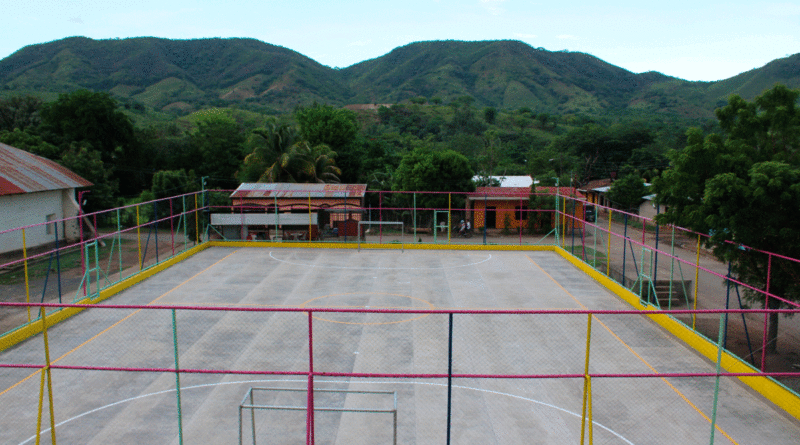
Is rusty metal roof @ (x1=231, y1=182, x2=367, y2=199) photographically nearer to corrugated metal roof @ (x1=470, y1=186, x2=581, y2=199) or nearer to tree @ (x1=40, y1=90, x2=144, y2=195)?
corrugated metal roof @ (x1=470, y1=186, x2=581, y2=199)

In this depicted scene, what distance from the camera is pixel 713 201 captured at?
1216 centimetres

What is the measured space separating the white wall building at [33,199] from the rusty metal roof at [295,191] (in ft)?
27.9

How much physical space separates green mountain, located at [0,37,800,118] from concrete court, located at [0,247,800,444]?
4543 inches

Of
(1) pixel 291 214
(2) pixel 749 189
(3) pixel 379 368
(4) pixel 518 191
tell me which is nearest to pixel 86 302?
(3) pixel 379 368

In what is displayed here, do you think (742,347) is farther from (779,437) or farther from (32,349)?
(32,349)

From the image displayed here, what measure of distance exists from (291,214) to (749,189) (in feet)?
63.9

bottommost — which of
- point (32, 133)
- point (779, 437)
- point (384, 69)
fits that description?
point (779, 437)

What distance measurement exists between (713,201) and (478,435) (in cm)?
743

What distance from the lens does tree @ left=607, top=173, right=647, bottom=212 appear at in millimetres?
45281

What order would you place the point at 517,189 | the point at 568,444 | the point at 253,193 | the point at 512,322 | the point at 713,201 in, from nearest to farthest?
the point at 568,444 < the point at 713,201 < the point at 512,322 < the point at 253,193 < the point at 517,189

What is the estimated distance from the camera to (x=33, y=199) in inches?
1051

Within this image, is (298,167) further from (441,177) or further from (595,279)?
(595,279)

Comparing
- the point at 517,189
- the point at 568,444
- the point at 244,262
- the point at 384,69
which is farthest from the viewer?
the point at 384,69

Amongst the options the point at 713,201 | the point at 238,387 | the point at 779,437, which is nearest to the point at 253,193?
the point at 238,387
